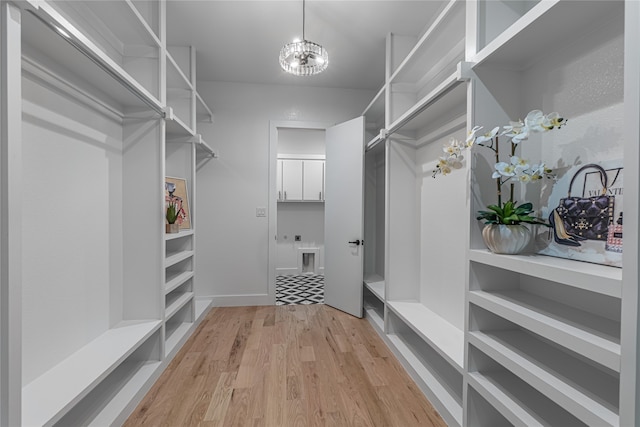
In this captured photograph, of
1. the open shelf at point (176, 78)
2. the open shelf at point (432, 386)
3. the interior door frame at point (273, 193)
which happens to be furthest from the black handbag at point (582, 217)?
the interior door frame at point (273, 193)

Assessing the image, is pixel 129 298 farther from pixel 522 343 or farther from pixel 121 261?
Answer: pixel 522 343

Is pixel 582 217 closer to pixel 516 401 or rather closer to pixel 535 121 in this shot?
pixel 535 121

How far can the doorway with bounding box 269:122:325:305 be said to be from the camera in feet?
17.6

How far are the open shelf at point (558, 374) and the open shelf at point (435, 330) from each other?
288 mm

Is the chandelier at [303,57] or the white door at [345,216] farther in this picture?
the white door at [345,216]

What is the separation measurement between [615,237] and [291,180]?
15.4 ft

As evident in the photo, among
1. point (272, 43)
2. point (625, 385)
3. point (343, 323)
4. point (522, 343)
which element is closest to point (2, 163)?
point (625, 385)

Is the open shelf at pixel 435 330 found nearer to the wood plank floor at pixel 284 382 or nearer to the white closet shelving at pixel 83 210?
the wood plank floor at pixel 284 382

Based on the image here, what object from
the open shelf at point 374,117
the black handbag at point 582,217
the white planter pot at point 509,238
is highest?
the open shelf at point 374,117

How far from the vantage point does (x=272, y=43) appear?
2.81 meters

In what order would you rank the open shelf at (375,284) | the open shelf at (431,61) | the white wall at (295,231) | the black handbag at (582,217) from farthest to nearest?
the white wall at (295,231) → the open shelf at (375,284) → the open shelf at (431,61) → the black handbag at (582,217)

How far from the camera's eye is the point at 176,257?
8.27 ft

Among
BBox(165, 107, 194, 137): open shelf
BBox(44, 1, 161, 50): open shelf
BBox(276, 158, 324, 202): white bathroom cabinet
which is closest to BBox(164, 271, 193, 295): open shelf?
BBox(165, 107, 194, 137): open shelf

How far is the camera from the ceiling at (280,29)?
7.57 feet
